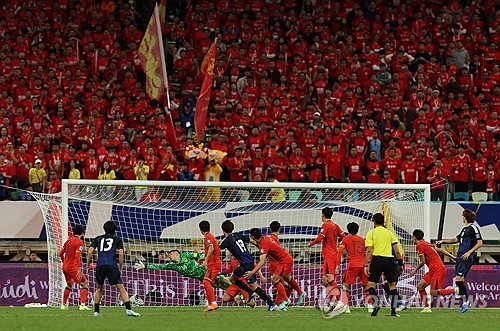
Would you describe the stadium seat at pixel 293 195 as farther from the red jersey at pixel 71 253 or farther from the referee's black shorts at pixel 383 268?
the referee's black shorts at pixel 383 268

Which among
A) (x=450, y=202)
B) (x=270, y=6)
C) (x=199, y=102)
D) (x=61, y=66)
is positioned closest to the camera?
(x=450, y=202)

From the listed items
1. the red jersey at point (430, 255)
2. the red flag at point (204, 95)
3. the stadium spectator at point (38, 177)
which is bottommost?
Result: the red jersey at point (430, 255)

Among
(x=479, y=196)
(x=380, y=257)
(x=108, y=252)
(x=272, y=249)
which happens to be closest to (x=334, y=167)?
(x=479, y=196)

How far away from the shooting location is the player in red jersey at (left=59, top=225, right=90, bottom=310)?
2033 centimetres

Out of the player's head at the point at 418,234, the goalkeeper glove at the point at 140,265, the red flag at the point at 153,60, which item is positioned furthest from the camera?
the red flag at the point at 153,60

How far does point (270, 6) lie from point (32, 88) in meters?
7.25

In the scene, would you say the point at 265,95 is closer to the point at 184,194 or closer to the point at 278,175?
the point at 278,175

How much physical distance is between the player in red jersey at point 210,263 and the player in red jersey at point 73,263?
7.12 feet

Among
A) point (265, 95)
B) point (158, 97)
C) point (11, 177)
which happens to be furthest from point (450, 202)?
point (11, 177)

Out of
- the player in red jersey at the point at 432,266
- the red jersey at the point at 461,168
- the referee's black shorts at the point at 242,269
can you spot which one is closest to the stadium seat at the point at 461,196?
the red jersey at the point at 461,168

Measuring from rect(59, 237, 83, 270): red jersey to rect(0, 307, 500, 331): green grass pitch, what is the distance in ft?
2.49

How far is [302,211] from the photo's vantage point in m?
23.9

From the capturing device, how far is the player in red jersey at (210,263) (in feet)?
64.8

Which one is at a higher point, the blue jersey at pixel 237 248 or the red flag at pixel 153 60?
the red flag at pixel 153 60
